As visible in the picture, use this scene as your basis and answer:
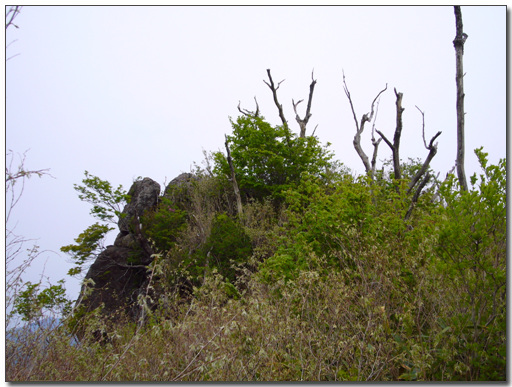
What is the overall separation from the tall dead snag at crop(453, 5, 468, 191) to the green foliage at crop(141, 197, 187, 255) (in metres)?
8.11

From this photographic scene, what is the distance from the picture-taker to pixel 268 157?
47.8 feet

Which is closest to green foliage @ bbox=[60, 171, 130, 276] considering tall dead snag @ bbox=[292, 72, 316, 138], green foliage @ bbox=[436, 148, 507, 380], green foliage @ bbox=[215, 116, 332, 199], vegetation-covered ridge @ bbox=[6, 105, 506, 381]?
green foliage @ bbox=[215, 116, 332, 199]

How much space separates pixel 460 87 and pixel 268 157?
8.37 m

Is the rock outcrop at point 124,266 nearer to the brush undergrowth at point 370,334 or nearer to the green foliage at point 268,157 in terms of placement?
the green foliage at point 268,157

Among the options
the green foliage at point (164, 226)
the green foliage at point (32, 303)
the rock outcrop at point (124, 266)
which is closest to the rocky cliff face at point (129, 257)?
the rock outcrop at point (124, 266)

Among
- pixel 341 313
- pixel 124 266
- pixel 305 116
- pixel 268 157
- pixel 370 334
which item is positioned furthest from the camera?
pixel 305 116

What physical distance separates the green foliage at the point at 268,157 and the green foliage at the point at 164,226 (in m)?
2.71

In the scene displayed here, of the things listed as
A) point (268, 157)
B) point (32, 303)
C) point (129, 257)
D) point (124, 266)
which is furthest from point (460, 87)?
point (124, 266)

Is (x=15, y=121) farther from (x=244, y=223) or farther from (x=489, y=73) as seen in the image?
(x=244, y=223)

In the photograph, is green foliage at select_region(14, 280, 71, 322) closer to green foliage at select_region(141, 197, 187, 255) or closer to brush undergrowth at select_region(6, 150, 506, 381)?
brush undergrowth at select_region(6, 150, 506, 381)

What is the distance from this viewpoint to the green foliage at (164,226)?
42.5ft

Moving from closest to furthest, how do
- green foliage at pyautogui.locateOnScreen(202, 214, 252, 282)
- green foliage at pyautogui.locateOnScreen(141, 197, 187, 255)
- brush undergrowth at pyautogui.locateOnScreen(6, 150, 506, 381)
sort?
brush undergrowth at pyautogui.locateOnScreen(6, 150, 506, 381)
green foliage at pyautogui.locateOnScreen(202, 214, 252, 282)
green foliage at pyautogui.locateOnScreen(141, 197, 187, 255)

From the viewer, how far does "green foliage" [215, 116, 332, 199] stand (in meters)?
14.5

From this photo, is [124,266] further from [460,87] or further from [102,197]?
[460,87]
